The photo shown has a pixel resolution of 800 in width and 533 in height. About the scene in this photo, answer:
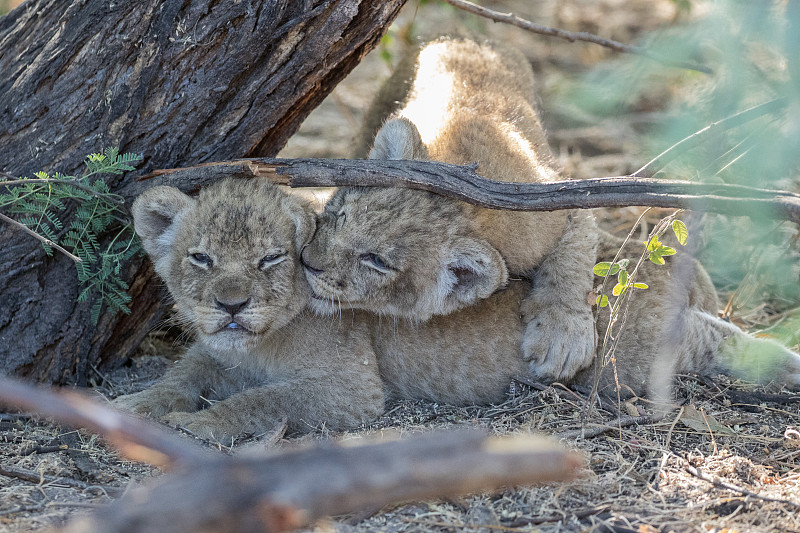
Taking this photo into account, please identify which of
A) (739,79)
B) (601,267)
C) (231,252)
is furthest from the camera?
(231,252)

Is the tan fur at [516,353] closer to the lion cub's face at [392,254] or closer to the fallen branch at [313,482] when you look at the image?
the lion cub's face at [392,254]

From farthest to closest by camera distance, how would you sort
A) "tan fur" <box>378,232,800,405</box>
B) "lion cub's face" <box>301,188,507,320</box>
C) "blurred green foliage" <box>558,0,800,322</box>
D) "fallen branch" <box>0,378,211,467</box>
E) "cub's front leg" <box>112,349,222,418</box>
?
"tan fur" <box>378,232,800,405</box>, "cub's front leg" <box>112,349,222,418</box>, "lion cub's face" <box>301,188,507,320</box>, "blurred green foliage" <box>558,0,800,322</box>, "fallen branch" <box>0,378,211,467</box>

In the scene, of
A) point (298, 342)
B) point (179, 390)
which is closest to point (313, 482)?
point (298, 342)

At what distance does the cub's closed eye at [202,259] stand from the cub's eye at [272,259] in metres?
0.27

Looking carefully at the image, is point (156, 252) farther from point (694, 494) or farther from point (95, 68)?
point (694, 494)

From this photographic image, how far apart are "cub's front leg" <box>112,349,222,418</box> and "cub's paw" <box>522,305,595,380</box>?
1911 millimetres

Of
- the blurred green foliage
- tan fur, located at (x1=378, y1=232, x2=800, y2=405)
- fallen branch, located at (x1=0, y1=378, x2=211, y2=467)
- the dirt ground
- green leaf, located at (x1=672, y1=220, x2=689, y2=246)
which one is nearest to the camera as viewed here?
fallen branch, located at (x1=0, y1=378, x2=211, y2=467)

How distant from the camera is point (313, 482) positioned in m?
1.79

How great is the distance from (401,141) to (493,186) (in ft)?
2.32

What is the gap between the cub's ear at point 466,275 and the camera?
12.9 ft

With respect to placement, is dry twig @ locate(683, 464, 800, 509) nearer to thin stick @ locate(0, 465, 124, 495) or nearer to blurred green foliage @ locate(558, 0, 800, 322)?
blurred green foliage @ locate(558, 0, 800, 322)

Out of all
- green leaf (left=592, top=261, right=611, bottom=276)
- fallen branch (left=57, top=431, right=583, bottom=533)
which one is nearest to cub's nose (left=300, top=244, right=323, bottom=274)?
green leaf (left=592, top=261, right=611, bottom=276)

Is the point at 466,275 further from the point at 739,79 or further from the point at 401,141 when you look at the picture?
the point at 739,79

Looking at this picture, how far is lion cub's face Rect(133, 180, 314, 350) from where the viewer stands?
381 centimetres
